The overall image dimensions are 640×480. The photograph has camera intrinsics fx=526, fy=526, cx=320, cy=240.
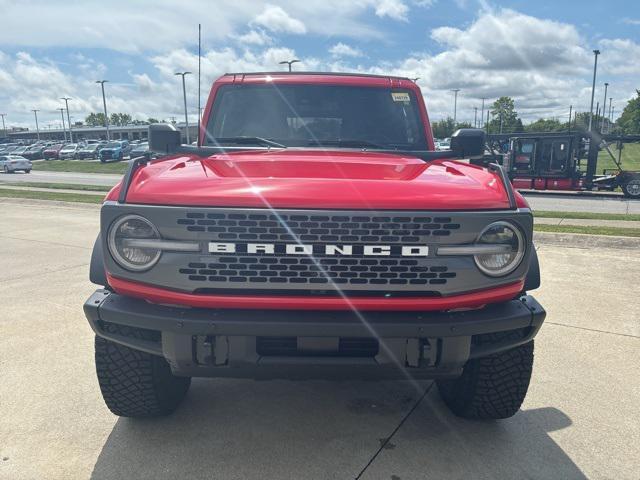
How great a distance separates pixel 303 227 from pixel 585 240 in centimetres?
717

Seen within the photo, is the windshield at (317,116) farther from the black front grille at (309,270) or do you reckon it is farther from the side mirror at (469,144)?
the black front grille at (309,270)

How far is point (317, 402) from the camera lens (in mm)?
3215

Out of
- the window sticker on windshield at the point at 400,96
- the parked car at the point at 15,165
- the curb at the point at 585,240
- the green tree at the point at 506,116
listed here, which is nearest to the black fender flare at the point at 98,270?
the window sticker on windshield at the point at 400,96

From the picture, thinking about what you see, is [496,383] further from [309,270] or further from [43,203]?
[43,203]

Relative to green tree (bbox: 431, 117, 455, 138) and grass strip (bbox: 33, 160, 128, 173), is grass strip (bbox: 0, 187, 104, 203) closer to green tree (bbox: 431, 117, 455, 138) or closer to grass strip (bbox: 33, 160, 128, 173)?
grass strip (bbox: 33, 160, 128, 173)

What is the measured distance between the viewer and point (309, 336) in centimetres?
222

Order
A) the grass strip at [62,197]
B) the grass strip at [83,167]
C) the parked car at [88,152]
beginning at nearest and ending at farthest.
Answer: the grass strip at [62,197] → the grass strip at [83,167] → the parked car at [88,152]

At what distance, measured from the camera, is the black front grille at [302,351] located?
228cm

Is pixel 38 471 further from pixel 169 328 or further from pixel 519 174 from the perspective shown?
pixel 519 174

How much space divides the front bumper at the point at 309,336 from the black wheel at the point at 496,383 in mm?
428

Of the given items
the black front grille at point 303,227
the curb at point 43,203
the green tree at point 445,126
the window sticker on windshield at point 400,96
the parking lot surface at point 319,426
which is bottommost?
the parking lot surface at point 319,426

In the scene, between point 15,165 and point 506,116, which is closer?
point 15,165

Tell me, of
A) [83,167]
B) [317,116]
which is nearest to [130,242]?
[317,116]

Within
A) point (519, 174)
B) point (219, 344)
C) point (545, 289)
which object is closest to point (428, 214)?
point (219, 344)
